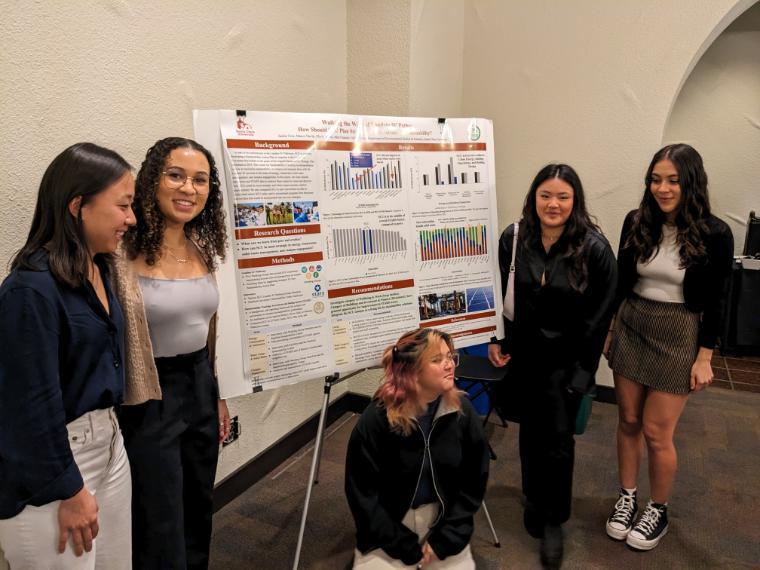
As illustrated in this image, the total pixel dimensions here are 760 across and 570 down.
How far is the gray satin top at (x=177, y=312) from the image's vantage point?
140cm

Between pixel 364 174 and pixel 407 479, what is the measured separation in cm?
102

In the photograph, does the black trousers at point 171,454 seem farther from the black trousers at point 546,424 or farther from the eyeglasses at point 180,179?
the black trousers at point 546,424

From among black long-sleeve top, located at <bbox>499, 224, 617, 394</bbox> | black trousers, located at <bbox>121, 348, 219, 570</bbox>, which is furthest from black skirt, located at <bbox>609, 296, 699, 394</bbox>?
black trousers, located at <bbox>121, 348, 219, 570</bbox>

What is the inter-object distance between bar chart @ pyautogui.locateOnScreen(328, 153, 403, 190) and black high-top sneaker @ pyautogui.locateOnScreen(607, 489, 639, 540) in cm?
160

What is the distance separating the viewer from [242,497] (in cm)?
245

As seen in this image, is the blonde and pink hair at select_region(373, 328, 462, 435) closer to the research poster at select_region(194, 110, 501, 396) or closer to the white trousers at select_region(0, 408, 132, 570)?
the research poster at select_region(194, 110, 501, 396)

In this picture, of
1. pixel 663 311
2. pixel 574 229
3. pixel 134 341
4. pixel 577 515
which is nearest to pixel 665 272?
pixel 663 311

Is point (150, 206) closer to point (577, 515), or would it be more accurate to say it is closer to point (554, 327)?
point (554, 327)

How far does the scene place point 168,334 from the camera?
143 centimetres

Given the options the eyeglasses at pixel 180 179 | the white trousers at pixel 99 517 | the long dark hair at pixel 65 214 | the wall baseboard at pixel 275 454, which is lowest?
the wall baseboard at pixel 275 454

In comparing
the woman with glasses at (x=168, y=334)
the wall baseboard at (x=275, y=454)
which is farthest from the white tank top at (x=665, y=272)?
the wall baseboard at (x=275, y=454)

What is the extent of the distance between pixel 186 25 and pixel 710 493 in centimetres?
301

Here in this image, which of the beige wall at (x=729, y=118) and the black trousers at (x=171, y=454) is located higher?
the beige wall at (x=729, y=118)

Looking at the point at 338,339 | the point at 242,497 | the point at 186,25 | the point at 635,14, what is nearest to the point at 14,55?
the point at 186,25
